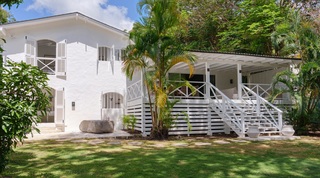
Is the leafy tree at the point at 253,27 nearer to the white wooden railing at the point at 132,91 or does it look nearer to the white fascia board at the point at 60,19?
the white fascia board at the point at 60,19

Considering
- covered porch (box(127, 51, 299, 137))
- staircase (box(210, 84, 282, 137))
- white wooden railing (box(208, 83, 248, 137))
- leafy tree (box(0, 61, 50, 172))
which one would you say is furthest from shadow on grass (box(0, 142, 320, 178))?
covered porch (box(127, 51, 299, 137))

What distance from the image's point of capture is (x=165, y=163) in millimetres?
6082

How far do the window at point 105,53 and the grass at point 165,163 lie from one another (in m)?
8.58

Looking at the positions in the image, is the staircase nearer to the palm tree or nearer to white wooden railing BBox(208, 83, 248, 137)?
white wooden railing BBox(208, 83, 248, 137)

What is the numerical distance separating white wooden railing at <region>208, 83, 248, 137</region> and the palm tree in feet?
8.88

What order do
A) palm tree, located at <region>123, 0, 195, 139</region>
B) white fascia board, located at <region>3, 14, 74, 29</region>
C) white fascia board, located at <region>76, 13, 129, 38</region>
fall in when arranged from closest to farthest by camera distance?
palm tree, located at <region>123, 0, 195, 139</region>
white fascia board, located at <region>3, 14, 74, 29</region>
white fascia board, located at <region>76, 13, 129, 38</region>

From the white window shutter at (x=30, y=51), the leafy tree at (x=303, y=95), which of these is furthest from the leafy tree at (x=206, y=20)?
the white window shutter at (x=30, y=51)

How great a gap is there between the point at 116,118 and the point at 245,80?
29.0 ft

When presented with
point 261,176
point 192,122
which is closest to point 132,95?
point 192,122

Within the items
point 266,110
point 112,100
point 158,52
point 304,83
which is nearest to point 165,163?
point 158,52

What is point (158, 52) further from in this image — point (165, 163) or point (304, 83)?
point (304, 83)

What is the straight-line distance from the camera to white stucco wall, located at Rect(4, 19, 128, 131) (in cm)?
1465

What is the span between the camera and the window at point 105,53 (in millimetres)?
15877

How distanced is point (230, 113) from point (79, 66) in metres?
8.43
